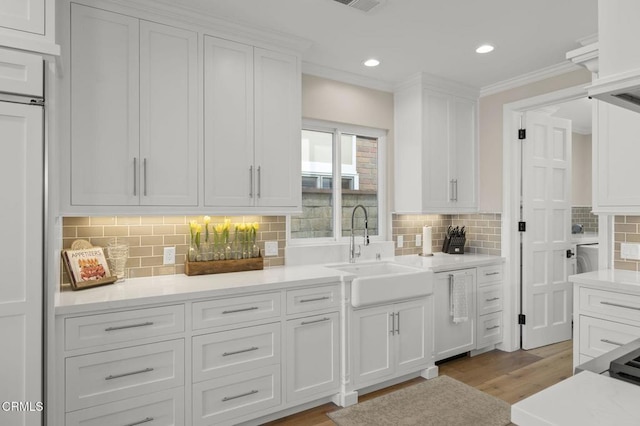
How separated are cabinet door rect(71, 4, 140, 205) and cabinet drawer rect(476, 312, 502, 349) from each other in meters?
3.24

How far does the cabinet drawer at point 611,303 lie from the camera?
241 cm

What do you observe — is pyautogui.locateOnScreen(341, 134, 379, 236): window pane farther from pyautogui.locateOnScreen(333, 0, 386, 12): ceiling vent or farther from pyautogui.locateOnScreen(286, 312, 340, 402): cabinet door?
pyautogui.locateOnScreen(333, 0, 386, 12): ceiling vent

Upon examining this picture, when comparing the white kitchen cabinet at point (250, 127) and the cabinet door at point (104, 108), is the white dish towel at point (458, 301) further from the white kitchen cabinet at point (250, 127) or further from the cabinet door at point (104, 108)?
the cabinet door at point (104, 108)

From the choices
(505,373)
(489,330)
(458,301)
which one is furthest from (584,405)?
(489,330)

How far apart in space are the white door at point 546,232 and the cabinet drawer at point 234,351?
8.98 feet

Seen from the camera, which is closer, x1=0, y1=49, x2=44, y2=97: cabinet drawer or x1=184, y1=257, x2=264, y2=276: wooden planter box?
x1=0, y1=49, x2=44, y2=97: cabinet drawer

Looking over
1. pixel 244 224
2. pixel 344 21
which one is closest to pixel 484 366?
pixel 244 224

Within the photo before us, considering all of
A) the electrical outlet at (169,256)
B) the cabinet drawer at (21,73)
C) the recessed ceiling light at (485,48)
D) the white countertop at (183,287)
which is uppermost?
the recessed ceiling light at (485,48)

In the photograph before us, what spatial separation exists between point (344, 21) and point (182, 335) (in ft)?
7.42

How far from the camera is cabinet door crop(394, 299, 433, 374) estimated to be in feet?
10.0

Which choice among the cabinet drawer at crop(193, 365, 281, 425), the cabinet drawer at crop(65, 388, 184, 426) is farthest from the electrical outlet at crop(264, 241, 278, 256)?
the cabinet drawer at crop(65, 388, 184, 426)

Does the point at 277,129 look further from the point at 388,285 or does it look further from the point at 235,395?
the point at 235,395

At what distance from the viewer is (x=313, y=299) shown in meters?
2.69

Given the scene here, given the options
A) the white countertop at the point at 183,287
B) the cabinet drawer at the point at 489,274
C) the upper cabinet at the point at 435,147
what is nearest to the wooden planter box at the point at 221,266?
the white countertop at the point at 183,287
